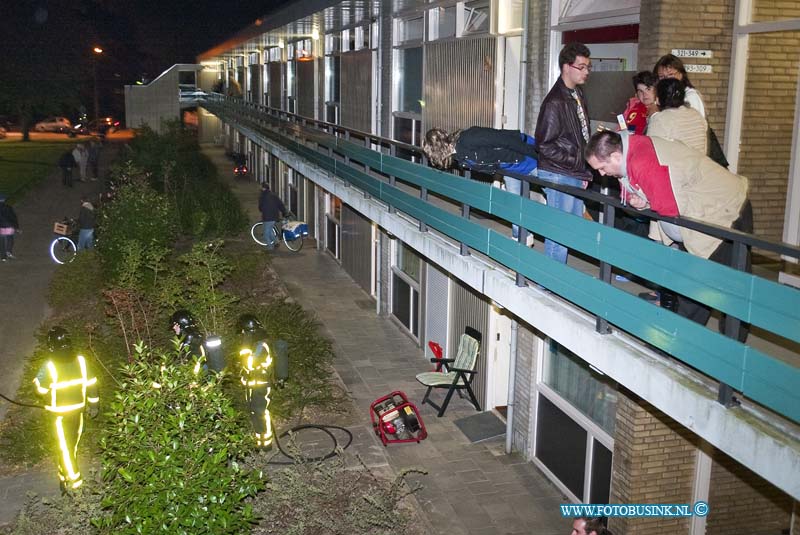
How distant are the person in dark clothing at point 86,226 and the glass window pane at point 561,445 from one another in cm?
1503

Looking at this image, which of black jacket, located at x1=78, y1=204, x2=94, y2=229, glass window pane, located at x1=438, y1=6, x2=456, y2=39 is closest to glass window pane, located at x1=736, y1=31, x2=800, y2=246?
glass window pane, located at x1=438, y1=6, x2=456, y2=39

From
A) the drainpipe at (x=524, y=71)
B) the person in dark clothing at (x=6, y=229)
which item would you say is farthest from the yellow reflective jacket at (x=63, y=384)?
the person in dark clothing at (x=6, y=229)

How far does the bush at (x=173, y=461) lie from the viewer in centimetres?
541

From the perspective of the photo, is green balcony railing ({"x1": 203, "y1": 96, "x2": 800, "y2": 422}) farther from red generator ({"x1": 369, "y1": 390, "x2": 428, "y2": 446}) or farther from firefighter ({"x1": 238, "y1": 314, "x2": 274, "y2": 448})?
red generator ({"x1": 369, "y1": 390, "x2": 428, "y2": 446})

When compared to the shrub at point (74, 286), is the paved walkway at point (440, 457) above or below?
below

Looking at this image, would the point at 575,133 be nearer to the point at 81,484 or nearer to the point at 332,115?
the point at 81,484

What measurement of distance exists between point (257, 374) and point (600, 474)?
430cm

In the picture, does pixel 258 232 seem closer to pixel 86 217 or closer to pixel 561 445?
pixel 86 217

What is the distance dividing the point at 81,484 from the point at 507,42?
24.4 feet

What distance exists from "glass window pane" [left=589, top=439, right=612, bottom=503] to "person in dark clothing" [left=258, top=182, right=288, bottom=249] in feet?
52.4

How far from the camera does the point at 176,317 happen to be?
35.1 ft

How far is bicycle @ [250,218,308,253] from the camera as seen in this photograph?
80.8 feet

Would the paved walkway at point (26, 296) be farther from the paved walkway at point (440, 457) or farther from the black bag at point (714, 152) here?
the black bag at point (714, 152)

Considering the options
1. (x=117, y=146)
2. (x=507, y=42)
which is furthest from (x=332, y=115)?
(x=117, y=146)
